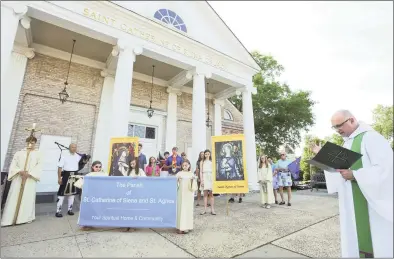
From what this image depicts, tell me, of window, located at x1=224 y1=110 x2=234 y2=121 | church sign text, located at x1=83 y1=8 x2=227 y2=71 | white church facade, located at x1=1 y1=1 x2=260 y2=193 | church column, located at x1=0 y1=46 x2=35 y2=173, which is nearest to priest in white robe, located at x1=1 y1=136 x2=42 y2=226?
white church facade, located at x1=1 y1=1 x2=260 y2=193

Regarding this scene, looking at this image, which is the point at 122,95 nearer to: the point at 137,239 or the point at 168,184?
the point at 168,184

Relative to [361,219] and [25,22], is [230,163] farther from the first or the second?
[25,22]

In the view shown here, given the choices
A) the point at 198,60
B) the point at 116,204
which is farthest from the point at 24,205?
the point at 198,60

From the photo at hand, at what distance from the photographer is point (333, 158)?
2.48 metres

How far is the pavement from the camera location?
313 centimetres

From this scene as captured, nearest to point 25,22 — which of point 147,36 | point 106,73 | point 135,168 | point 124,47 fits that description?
point 124,47

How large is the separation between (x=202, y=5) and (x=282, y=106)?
10690 mm

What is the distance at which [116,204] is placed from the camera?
4305mm

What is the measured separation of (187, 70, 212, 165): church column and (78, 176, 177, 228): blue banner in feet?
15.2

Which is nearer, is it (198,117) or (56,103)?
(56,103)

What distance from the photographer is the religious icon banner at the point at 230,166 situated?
227 inches

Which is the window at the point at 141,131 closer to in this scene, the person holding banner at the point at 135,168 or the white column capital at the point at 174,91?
the white column capital at the point at 174,91

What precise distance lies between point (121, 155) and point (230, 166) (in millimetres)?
3036

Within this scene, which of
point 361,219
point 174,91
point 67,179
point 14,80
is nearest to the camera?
point 361,219
